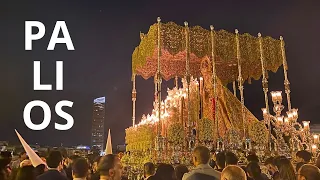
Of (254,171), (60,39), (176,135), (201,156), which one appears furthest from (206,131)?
(201,156)

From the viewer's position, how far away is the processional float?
456 inches

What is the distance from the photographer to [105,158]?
11.0 ft

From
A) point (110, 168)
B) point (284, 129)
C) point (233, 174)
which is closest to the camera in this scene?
point (233, 174)

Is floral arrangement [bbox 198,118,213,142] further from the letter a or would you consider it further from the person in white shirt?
the person in white shirt

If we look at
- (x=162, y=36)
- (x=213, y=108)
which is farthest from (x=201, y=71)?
(x=162, y=36)

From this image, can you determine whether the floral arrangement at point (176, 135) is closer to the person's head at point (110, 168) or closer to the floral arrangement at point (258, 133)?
the floral arrangement at point (258, 133)

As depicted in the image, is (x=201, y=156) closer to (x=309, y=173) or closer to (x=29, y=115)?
(x=309, y=173)

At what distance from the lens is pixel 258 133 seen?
12.2m

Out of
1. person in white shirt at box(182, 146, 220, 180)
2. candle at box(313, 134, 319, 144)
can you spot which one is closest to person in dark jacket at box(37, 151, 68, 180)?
person in white shirt at box(182, 146, 220, 180)

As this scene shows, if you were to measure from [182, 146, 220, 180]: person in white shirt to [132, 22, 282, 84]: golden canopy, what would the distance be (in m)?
8.34

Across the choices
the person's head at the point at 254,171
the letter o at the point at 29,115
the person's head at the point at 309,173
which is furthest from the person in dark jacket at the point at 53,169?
the letter o at the point at 29,115

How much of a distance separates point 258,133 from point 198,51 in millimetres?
3776

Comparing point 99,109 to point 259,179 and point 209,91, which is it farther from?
point 259,179

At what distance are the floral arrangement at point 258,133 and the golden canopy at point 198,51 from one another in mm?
2685
